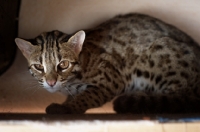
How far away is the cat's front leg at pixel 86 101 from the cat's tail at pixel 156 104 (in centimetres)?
28

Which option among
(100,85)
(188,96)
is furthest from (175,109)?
(100,85)

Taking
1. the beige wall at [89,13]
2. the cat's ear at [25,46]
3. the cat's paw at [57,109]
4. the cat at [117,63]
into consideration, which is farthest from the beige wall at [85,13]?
the cat's paw at [57,109]

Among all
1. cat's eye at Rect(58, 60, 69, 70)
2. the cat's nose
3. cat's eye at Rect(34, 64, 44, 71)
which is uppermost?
cat's eye at Rect(58, 60, 69, 70)

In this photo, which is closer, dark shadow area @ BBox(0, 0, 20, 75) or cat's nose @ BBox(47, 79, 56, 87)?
cat's nose @ BBox(47, 79, 56, 87)

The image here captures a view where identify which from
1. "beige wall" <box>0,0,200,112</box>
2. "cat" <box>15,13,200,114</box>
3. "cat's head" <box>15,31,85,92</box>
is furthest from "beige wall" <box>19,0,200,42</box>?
"cat's head" <box>15,31,85,92</box>

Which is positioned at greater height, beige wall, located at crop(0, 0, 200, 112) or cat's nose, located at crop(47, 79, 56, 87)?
beige wall, located at crop(0, 0, 200, 112)

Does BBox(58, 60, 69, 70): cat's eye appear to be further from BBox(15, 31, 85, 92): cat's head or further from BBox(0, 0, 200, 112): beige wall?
BBox(0, 0, 200, 112): beige wall

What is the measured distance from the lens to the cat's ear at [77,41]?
1.53 meters

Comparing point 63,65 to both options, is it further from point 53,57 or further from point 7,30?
point 7,30

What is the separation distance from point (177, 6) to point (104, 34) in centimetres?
60

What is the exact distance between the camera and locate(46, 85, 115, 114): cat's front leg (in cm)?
136

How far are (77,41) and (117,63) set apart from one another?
1.02 feet

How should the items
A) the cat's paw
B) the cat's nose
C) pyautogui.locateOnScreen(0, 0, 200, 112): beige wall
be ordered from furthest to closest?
pyautogui.locateOnScreen(0, 0, 200, 112): beige wall
the cat's nose
the cat's paw

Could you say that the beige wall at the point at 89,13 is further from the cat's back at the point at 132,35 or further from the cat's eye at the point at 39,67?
the cat's eye at the point at 39,67
